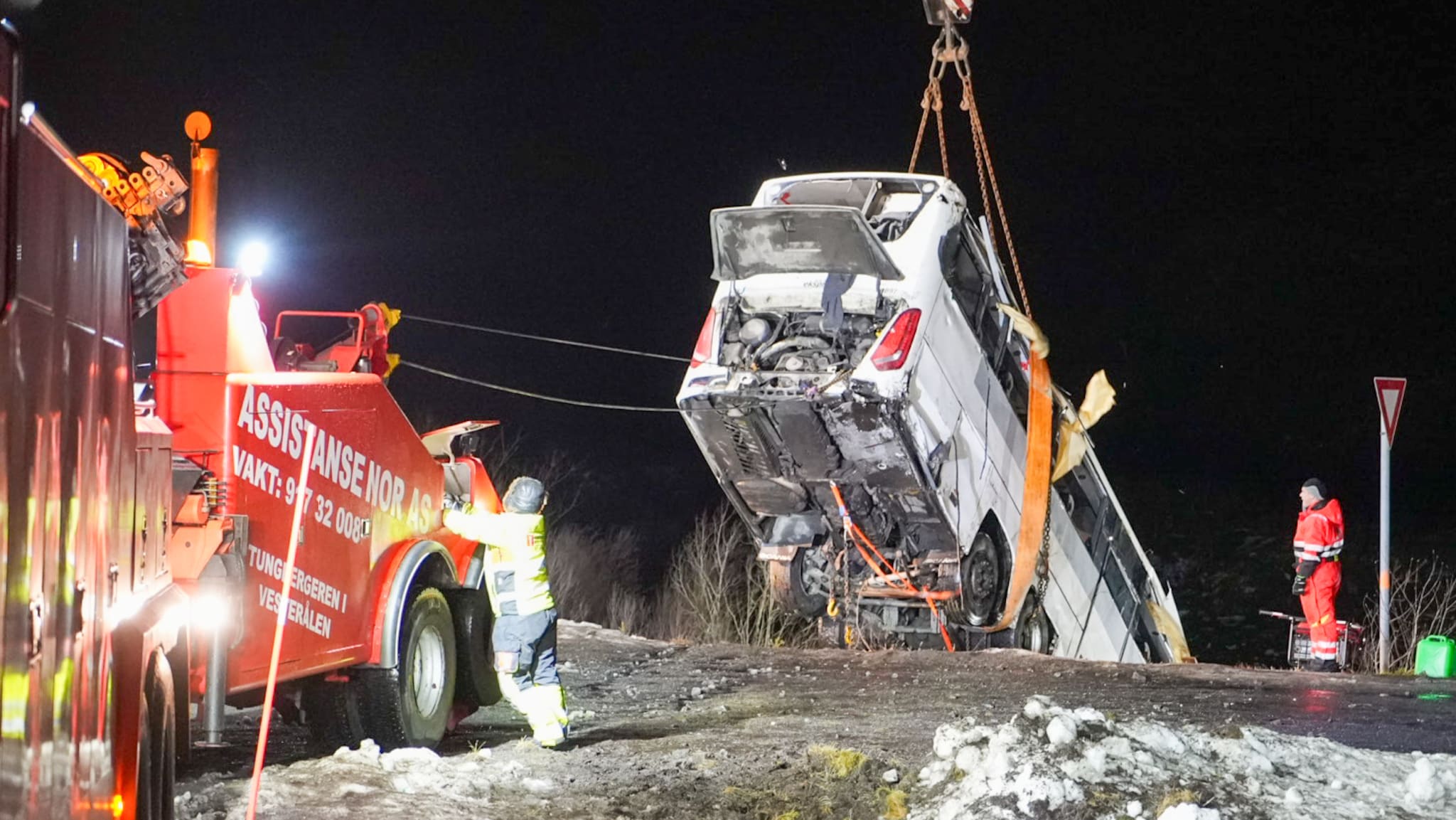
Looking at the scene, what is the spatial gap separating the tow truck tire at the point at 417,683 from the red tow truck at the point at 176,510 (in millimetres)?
13

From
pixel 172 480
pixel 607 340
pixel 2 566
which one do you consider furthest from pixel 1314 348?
pixel 2 566

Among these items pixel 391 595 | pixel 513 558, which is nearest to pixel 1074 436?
pixel 513 558

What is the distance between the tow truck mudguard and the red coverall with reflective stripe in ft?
24.6

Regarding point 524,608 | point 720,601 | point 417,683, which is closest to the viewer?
point 417,683

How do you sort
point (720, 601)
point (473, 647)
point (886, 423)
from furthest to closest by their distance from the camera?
1. point (720, 601)
2. point (886, 423)
3. point (473, 647)

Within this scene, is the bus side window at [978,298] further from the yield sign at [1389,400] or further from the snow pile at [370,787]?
the snow pile at [370,787]

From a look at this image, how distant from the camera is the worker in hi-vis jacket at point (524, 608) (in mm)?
7984

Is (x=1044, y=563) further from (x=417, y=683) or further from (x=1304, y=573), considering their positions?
(x=417, y=683)

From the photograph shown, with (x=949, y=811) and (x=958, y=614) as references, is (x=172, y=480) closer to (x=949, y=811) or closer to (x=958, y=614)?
(x=949, y=811)

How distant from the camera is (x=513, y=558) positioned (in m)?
8.09

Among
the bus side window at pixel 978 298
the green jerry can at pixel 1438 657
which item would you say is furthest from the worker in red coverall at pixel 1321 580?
the bus side window at pixel 978 298

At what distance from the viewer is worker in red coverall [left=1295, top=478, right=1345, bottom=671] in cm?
1217

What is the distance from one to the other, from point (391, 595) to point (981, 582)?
4545 mm

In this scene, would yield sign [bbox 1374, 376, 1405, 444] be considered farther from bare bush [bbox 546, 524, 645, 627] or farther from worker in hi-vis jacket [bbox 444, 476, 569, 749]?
bare bush [bbox 546, 524, 645, 627]
